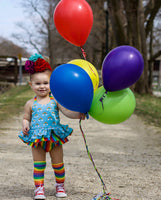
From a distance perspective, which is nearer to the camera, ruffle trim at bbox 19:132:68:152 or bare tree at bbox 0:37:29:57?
ruffle trim at bbox 19:132:68:152

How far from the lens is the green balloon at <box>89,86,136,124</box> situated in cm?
230

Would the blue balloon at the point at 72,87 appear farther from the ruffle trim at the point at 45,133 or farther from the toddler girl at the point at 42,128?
the ruffle trim at the point at 45,133

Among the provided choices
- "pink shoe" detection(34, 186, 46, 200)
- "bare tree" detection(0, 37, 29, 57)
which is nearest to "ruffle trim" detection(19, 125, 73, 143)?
"pink shoe" detection(34, 186, 46, 200)

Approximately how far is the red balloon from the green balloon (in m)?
0.75

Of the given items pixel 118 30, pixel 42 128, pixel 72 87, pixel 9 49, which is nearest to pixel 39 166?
pixel 42 128

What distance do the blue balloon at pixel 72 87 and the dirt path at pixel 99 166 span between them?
1042 mm

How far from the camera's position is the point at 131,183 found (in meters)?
3.22

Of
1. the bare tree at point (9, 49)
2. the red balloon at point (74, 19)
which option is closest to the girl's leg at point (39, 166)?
the red balloon at point (74, 19)

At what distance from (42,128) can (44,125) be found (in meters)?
0.04

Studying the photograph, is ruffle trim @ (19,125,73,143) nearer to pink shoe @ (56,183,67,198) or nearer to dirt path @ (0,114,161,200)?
pink shoe @ (56,183,67,198)

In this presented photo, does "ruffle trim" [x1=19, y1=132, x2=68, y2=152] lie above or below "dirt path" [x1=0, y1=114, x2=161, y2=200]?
above

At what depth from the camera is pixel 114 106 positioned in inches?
90.5

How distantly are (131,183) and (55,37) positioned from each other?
71.6 feet

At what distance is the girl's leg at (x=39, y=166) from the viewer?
107 inches
